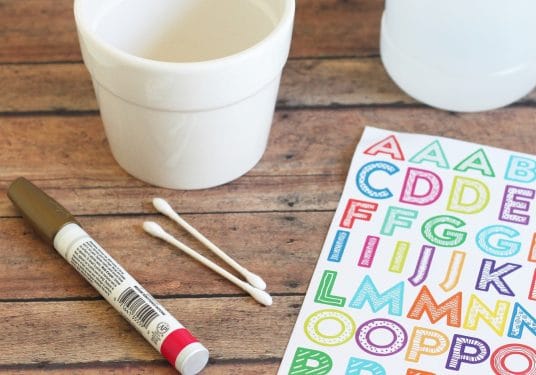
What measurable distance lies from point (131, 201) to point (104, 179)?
0.12 feet

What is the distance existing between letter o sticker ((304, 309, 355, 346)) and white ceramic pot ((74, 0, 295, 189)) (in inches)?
6.1

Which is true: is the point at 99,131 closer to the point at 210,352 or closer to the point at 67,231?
the point at 67,231

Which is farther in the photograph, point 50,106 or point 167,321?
point 50,106

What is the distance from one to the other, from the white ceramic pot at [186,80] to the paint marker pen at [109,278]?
0.08 meters

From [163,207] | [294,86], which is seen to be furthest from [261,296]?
[294,86]

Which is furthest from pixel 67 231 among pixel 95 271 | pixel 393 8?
pixel 393 8

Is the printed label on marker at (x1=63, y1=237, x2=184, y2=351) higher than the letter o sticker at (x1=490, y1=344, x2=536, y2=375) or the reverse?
higher

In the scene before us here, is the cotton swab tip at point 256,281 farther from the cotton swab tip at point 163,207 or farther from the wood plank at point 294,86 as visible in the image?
the wood plank at point 294,86

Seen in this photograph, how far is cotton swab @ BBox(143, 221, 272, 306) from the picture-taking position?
742mm

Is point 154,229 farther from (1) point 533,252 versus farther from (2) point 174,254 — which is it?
(1) point 533,252

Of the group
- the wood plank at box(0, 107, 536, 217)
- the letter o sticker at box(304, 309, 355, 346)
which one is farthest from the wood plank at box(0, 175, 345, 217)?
the letter o sticker at box(304, 309, 355, 346)

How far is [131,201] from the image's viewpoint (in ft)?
2.67

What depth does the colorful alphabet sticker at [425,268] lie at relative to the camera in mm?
710

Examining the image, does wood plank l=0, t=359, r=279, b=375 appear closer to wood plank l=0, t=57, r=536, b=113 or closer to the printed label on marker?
the printed label on marker
